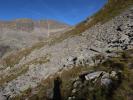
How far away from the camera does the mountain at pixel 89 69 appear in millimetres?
19156

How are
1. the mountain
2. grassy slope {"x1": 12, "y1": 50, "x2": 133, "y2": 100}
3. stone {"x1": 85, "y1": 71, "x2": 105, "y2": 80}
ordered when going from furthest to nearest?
stone {"x1": 85, "y1": 71, "x2": 105, "y2": 80} → the mountain → grassy slope {"x1": 12, "y1": 50, "x2": 133, "y2": 100}

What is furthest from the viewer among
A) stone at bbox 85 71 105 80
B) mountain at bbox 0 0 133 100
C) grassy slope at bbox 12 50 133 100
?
stone at bbox 85 71 105 80

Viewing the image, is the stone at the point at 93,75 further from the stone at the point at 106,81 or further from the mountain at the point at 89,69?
the stone at the point at 106,81

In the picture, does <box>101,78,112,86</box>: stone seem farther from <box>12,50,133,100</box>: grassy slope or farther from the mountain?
<box>12,50,133,100</box>: grassy slope

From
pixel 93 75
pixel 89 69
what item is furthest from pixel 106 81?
pixel 89 69

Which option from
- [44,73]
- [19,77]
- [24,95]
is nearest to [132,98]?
[24,95]

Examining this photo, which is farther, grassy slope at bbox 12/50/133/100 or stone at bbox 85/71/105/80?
stone at bbox 85/71/105/80

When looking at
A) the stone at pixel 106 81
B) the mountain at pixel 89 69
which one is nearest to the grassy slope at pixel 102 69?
the mountain at pixel 89 69

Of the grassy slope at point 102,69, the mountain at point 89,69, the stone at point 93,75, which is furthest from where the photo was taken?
the stone at point 93,75

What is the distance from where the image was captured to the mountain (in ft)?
62.8

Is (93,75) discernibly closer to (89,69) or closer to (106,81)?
(106,81)

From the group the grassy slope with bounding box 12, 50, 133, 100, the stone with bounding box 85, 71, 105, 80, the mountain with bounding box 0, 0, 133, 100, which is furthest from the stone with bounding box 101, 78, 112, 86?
the stone with bounding box 85, 71, 105, 80

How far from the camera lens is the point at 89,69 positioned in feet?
80.0

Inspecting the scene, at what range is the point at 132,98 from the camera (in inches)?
658
